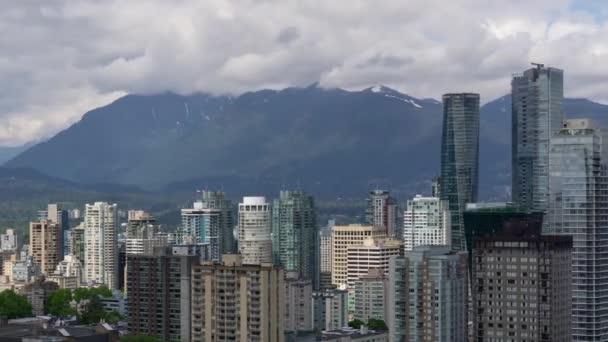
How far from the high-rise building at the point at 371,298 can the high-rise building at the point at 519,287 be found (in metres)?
22.9

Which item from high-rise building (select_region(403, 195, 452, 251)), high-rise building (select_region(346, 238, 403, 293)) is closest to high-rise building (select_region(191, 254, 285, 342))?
high-rise building (select_region(346, 238, 403, 293))

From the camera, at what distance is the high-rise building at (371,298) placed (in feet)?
211

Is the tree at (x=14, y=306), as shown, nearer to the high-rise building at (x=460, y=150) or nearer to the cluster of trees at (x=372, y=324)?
the cluster of trees at (x=372, y=324)

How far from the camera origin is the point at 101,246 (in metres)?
96.4

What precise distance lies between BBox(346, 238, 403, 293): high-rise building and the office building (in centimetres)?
1360

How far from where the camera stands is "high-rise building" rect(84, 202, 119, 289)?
93.4 m

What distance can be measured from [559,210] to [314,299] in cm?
1470

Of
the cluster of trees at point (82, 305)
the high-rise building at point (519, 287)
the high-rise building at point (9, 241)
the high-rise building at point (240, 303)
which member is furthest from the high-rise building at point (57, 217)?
the high-rise building at point (519, 287)

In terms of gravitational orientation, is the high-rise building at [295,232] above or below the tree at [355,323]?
above

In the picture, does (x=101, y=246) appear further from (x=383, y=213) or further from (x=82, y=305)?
(x=82, y=305)

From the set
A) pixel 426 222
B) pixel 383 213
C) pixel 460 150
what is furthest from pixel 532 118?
pixel 383 213

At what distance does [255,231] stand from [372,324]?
3310 centimetres

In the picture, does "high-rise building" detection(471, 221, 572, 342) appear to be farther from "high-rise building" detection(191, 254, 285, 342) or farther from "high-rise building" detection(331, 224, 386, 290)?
"high-rise building" detection(331, 224, 386, 290)

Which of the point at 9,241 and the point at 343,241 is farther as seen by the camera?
the point at 9,241
